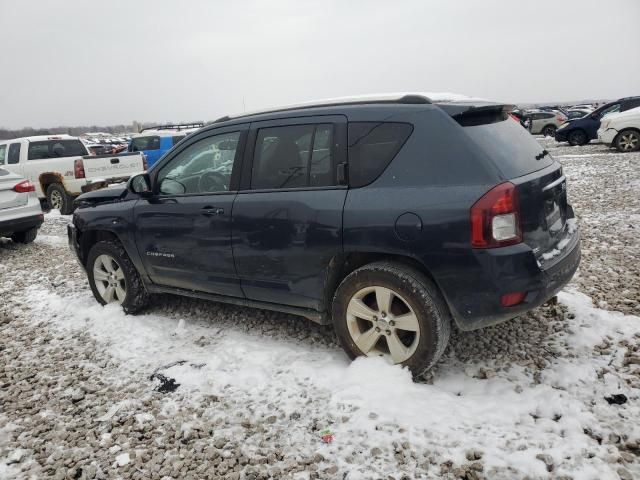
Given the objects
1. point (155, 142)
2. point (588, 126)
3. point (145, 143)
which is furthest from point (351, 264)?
point (588, 126)

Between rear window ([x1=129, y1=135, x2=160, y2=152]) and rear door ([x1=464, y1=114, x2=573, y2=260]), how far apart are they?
13.1 meters

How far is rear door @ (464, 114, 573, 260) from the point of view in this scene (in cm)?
279

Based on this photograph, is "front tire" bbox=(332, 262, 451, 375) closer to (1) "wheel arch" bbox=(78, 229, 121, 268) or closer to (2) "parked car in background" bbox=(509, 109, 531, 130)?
(2) "parked car in background" bbox=(509, 109, 531, 130)

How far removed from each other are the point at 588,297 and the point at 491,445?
2.36 m

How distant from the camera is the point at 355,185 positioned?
3.13 metres

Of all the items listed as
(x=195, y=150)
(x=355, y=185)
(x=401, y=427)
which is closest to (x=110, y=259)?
(x=195, y=150)

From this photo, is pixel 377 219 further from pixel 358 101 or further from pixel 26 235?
pixel 26 235

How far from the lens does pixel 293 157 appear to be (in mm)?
3471

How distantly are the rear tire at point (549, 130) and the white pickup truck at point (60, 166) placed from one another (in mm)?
25158

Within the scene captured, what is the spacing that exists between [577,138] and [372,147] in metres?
18.9

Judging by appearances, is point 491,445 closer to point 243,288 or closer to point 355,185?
point 355,185

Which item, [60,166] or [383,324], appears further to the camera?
[60,166]

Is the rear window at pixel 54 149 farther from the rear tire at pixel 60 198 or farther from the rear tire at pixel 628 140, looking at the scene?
the rear tire at pixel 628 140

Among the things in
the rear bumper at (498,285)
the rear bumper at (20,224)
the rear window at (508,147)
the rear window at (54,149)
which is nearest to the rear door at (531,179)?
the rear window at (508,147)
